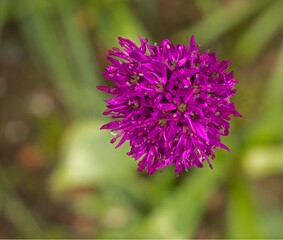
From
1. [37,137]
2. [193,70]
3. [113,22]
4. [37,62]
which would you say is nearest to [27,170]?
[37,137]

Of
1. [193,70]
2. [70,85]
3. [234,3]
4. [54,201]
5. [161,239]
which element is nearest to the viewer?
[193,70]

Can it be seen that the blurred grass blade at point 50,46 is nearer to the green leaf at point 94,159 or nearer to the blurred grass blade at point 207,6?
the green leaf at point 94,159

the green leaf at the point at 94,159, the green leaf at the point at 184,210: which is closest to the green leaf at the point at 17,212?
the green leaf at the point at 94,159

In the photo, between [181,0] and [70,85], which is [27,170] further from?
[181,0]

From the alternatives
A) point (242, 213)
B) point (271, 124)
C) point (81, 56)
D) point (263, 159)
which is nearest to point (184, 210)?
point (242, 213)

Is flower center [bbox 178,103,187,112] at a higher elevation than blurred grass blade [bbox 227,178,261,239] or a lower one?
higher

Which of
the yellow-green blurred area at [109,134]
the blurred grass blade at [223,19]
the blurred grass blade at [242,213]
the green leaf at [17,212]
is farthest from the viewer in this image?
the green leaf at [17,212]

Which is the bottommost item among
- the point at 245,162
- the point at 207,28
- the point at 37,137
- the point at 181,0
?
the point at 245,162

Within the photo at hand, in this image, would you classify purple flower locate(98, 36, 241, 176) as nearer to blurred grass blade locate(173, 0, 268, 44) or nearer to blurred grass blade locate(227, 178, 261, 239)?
blurred grass blade locate(227, 178, 261, 239)

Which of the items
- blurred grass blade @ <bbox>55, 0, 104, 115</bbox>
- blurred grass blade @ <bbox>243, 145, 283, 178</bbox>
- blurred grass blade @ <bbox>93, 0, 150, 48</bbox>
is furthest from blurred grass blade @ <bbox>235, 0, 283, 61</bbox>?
blurred grass blade @ <bbox>55, 0, 104, 115</bbox>
